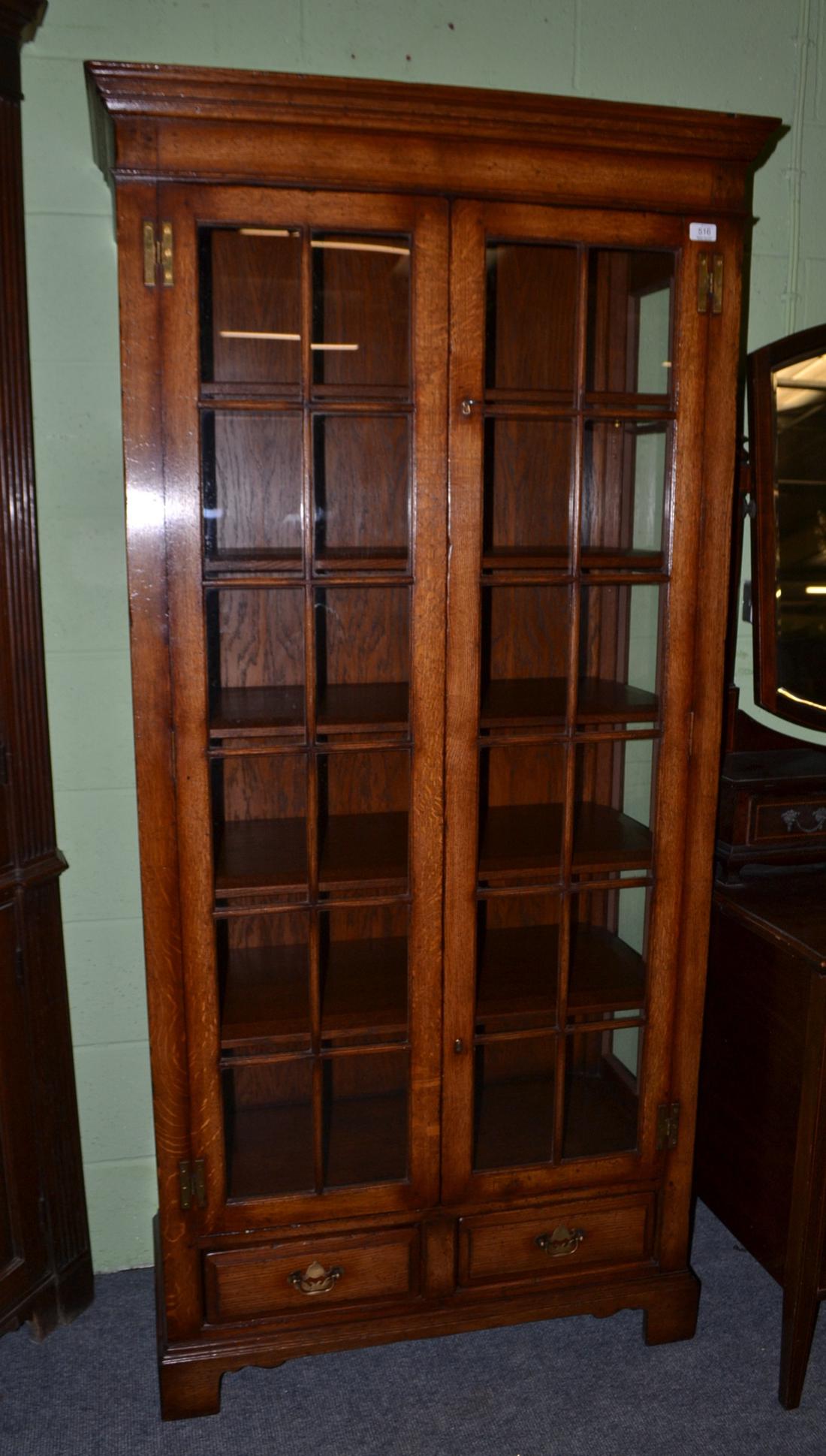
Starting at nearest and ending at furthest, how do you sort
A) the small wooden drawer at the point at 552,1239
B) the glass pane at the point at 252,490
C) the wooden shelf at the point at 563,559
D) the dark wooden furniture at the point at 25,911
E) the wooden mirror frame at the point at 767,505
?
the glass pane at the point at 252,490, the wooden shelf at the point at 563,559, the dark wooden furniture at the point at 25,911, the small wooden drawer at the point at 552,1239, the wooden mirror frame at the point at 767,505

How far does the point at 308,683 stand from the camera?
1722 mm

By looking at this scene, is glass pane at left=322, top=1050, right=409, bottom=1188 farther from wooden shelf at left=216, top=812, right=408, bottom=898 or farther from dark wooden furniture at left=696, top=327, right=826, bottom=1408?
dark wooden furniture at left=696, top=327, right=826, bottom=1408

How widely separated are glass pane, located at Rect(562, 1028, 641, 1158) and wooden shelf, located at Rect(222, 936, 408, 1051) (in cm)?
35

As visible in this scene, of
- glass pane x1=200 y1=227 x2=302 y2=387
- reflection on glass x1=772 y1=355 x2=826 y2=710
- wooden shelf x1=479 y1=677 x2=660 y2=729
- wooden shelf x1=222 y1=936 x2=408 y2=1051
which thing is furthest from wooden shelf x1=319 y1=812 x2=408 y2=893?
reflection on glass x1=772 y1=355 x2=826 y2=710

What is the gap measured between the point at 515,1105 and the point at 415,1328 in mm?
436

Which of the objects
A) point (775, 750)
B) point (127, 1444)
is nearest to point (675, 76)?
point (775, 750)

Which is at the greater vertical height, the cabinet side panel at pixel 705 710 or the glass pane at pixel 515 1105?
the cabinet side panel at pixel 705 710

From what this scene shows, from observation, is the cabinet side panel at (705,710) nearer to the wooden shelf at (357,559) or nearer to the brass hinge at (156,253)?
the wooden shelf at (357,559)

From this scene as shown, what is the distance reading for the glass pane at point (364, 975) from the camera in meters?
1.83

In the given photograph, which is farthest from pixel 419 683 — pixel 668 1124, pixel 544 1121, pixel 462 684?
pixel 668 1124

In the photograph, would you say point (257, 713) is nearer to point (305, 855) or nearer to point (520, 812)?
point (305, 855)

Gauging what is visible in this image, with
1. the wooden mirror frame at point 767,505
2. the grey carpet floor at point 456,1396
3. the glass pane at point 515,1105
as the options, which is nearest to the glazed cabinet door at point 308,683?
the glass pane at point 515,1105

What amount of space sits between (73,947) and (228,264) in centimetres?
133

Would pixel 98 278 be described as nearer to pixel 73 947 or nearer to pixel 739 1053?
pixel 73 947
